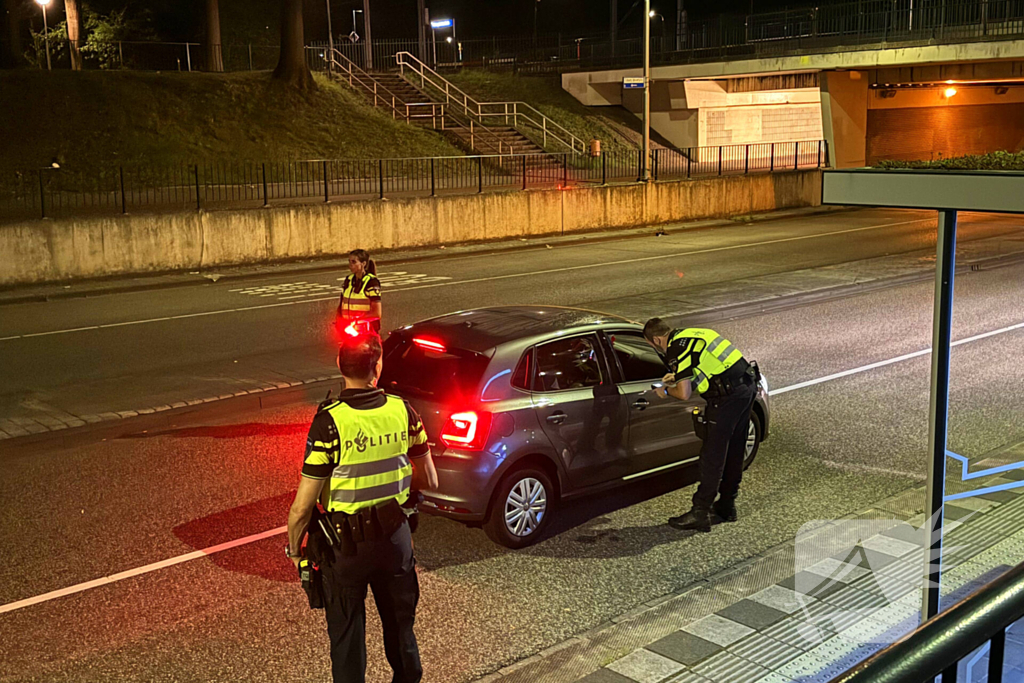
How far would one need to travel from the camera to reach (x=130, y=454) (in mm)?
9422

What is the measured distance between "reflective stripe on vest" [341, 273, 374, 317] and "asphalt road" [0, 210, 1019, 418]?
6.27ft

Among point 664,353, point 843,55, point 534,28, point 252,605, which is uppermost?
point 534,28

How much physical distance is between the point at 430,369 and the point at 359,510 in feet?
9.24

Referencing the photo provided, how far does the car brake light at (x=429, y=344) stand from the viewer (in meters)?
7.31

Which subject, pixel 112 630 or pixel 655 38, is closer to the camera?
pixel 112 630

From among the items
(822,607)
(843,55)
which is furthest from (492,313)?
(843,55)

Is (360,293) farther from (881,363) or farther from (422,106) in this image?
(422,106)

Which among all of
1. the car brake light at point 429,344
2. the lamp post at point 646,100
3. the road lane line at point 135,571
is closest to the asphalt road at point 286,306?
the lamp post at point 646,100

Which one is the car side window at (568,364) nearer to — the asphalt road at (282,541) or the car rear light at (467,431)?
the car rear light at (467,431)

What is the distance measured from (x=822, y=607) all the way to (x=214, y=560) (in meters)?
3.79

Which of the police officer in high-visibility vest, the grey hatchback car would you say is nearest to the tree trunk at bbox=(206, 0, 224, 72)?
the police officer in high-visibility vest

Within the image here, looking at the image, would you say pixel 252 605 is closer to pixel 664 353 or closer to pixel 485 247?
pixel 664 353

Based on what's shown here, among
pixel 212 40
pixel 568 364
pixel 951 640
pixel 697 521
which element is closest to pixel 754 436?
pixel 697 521

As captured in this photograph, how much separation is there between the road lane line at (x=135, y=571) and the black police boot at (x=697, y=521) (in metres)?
2.78
